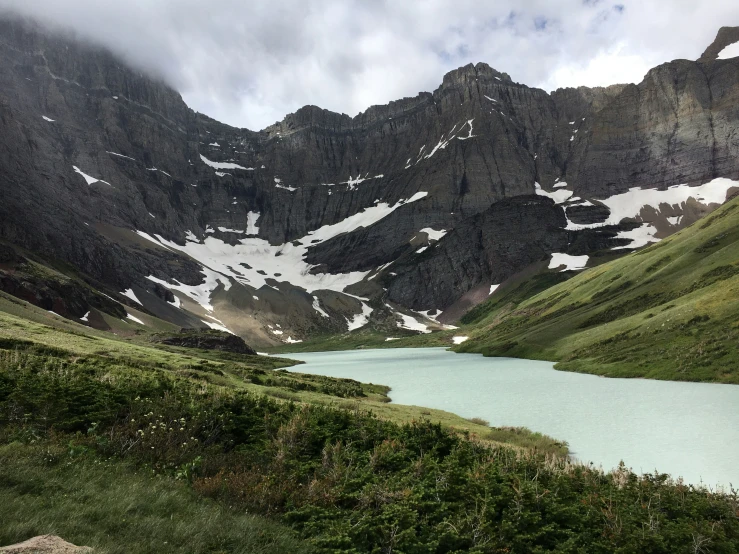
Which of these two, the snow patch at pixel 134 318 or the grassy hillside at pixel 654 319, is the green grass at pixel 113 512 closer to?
the grassy hillside at pixel 654 319

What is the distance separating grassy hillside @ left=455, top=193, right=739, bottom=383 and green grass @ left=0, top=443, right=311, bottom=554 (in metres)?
56.3

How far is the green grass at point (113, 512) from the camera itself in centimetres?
897

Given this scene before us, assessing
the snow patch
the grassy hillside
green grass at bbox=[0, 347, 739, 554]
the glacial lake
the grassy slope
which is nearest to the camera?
green grass at bbox=[0, 347, 739, 554]

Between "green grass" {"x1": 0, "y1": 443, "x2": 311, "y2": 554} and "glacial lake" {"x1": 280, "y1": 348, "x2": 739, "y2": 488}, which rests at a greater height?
"glacial lake" {"x1": 280, "y1": 348, "x2": 739, "y2": 488}

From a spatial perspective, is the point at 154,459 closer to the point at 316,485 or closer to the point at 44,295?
the point at 316,485

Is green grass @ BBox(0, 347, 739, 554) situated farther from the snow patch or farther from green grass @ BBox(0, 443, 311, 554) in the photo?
the snow patch

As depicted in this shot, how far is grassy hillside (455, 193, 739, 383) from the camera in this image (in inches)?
2212

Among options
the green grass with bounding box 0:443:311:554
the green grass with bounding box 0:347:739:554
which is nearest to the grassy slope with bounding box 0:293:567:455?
the green grass with bounding box 0:347:739:554

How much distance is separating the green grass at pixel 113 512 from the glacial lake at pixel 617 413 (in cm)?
1942

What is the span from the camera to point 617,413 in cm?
3709

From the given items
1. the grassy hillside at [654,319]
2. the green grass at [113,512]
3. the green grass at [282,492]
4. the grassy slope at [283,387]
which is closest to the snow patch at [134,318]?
the grassy slope at [283,387]

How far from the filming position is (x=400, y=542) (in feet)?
34.7

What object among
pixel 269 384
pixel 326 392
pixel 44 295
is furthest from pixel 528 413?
pixel 44 295

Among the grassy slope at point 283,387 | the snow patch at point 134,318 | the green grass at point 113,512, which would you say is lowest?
the green grass at point 113,512
